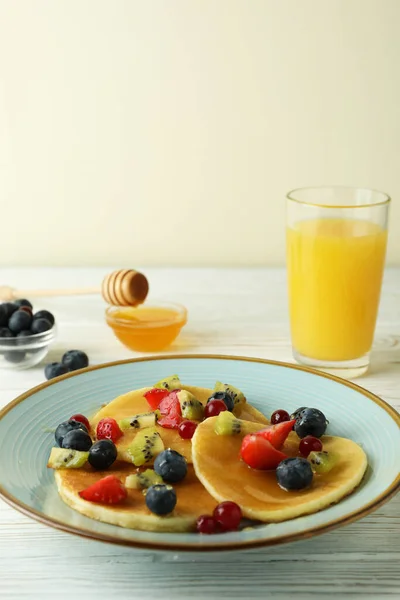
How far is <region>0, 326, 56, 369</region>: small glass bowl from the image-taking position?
1.73 m

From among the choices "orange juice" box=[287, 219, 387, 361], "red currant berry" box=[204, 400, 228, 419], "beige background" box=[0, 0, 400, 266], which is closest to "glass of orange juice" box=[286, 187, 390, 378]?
"orange juice" box=[287, 219, 387, 361]

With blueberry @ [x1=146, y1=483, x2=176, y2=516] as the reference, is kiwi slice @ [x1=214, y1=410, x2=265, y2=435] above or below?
below

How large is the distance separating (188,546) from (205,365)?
0.73 meters

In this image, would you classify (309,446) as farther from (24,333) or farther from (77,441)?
(24,333)

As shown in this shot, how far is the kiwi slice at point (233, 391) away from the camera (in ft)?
4.60

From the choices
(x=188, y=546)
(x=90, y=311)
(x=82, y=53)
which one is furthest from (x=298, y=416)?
(x=82, y=53)

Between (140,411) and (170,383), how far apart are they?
0.10m

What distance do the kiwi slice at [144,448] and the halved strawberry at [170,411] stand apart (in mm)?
95

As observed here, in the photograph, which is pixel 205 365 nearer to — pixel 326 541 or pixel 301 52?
pixel 326 541

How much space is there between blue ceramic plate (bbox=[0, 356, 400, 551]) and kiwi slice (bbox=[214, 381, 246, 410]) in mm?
62

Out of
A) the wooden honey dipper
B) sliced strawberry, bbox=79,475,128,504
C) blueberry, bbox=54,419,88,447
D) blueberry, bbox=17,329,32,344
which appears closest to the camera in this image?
sliced strawberry, bbox=79,475,128,504

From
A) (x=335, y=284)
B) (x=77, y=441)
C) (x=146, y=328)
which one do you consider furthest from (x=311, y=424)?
(x=146, y=328)

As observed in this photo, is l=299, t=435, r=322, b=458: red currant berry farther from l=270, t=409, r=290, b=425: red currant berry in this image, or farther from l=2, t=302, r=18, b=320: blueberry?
l=2, t=302, r=18, b=320: blueberry

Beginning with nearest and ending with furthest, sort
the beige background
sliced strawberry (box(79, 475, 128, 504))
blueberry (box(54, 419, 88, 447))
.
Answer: sliced strawberry (box(79, 475, 128, 504)), blueberry (box(54, 419, 88, 447)), the beige background
